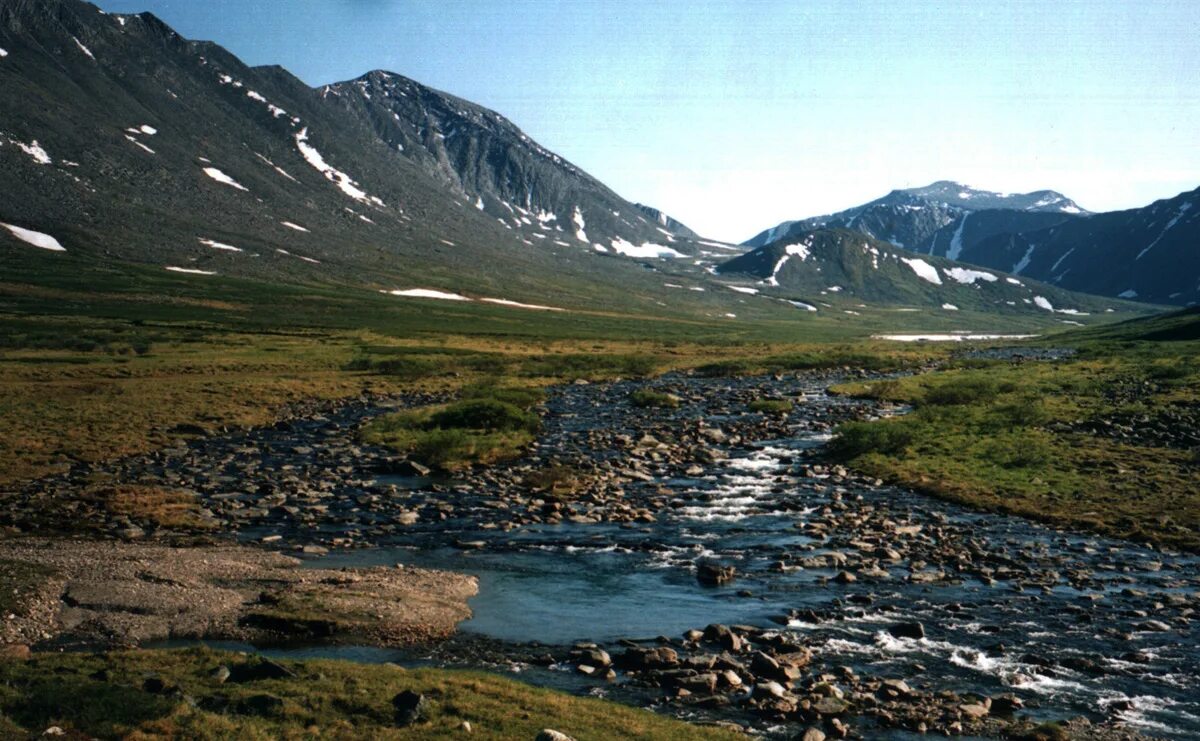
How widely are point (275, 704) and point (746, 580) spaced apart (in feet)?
48.7

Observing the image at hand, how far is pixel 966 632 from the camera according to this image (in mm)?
20656

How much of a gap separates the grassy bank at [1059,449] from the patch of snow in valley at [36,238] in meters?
160

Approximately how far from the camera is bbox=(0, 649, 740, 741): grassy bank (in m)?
13.3

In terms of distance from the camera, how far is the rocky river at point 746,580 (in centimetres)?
1723

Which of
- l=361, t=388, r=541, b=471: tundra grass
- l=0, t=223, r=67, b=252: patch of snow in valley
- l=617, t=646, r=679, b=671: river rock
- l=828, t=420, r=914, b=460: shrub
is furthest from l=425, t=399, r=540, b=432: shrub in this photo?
l=0, t=223, r=67, b=252: patch of snow in valley

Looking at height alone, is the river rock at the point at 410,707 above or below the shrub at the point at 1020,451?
below

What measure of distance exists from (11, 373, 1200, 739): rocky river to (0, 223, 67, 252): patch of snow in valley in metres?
145

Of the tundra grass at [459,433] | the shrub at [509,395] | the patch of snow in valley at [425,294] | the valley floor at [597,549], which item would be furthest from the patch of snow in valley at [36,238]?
the tundra grass at [459,433]

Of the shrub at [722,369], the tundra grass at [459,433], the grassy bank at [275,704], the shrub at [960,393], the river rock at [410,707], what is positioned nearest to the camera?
the grassy bank at [275,704]

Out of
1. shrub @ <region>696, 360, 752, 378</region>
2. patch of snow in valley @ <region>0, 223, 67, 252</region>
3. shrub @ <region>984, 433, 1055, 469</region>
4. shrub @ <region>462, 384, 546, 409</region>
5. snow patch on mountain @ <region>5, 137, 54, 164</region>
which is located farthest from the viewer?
snow patch on mountain @ <region>5, 137, 54, 164</region>

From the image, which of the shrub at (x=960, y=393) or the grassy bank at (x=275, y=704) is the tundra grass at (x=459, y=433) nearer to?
the grassy bank at (x=275, y=704)

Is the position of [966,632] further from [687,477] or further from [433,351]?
[433,351]

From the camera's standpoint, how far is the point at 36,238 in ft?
533

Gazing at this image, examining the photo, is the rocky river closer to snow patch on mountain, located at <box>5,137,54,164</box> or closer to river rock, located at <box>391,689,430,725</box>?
river rock, located at <box>391,689,430,725</box>
